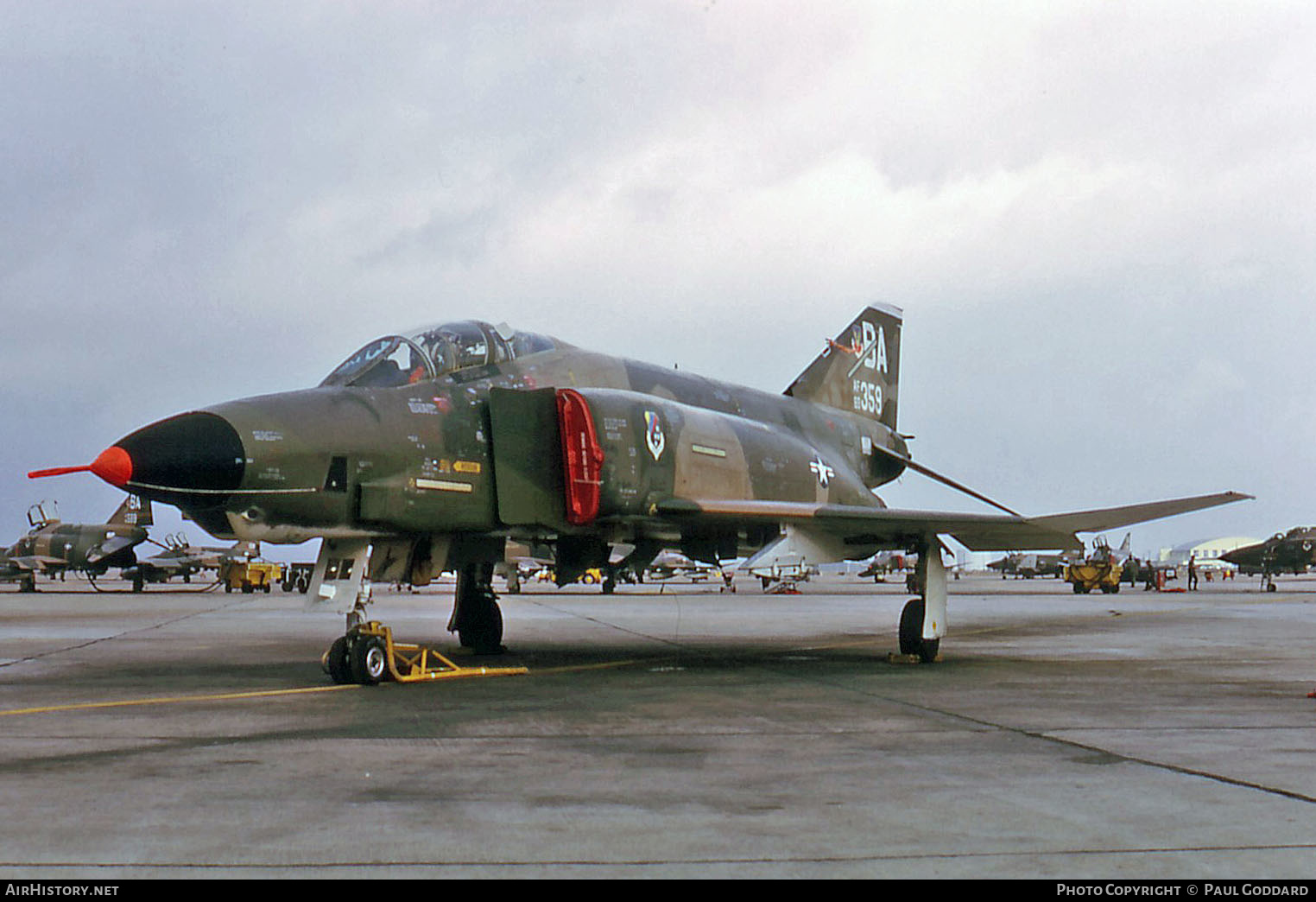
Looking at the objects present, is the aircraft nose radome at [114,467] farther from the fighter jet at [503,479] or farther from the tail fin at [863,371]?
the tail fin at [863,371]

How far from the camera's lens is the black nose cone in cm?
834

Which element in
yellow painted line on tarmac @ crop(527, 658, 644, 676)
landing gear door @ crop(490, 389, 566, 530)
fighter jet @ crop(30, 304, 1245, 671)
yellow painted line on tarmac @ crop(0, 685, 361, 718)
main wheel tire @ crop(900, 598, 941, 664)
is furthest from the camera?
main wheel tire @ crop(900, 598, 941, 664)

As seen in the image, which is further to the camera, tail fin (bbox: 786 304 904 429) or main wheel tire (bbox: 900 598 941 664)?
tail fin (bbox: 786 304 904 429)

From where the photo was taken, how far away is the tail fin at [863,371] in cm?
1681

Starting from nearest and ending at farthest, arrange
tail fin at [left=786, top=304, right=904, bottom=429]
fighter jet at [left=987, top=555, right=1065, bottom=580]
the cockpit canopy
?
the cockpit canopy < tail fin at [left=786, top=304, right=904, bottom=429] < fighter jet at [left=987, top=555, right=1065, bottom=580]

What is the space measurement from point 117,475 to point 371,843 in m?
5.23

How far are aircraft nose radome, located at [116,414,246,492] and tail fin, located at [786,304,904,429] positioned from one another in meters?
9.52

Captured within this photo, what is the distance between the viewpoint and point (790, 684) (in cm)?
1003

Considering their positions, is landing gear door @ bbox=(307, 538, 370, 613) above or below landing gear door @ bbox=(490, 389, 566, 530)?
below

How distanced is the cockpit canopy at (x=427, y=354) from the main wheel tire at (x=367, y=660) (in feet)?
7.31

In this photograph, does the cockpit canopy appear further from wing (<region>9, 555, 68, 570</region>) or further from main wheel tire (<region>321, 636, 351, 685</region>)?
wing (<region>9, 555, 68, 570</region>)

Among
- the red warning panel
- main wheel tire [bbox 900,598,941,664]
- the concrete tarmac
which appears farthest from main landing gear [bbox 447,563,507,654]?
main wheel tire [bbox 900,598,941,664]

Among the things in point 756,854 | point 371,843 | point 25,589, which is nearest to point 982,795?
point 756,854
